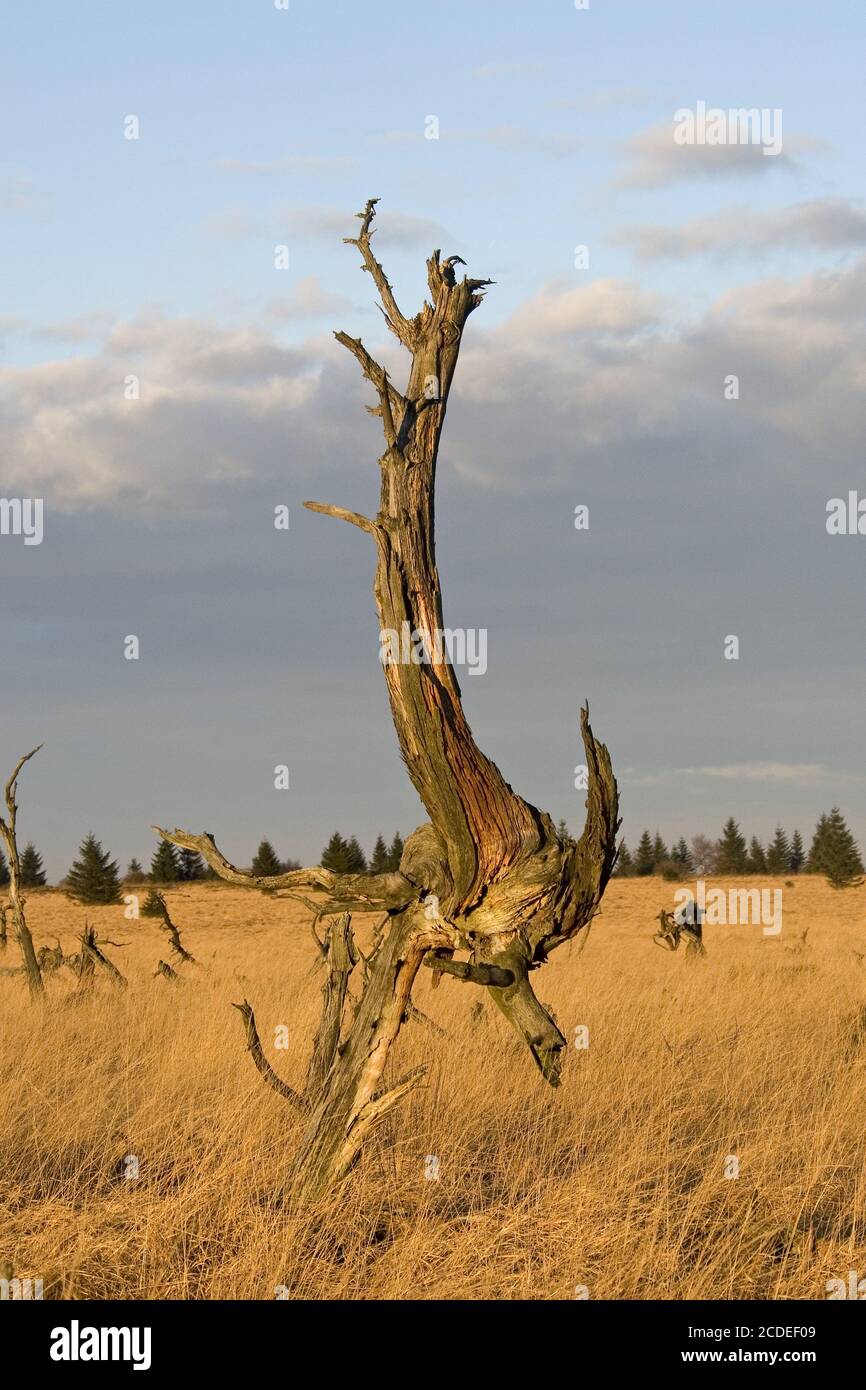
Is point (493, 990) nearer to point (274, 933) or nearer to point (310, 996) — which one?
point (310, 996)

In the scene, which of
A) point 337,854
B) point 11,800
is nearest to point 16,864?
point 11,800

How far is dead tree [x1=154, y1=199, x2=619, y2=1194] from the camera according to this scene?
6.13 meters

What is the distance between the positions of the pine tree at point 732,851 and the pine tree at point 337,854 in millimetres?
22815

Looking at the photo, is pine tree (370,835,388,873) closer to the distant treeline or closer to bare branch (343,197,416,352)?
the distant treeline

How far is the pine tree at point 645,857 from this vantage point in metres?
60.8

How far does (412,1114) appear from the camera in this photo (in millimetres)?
8672

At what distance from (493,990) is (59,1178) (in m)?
3.57

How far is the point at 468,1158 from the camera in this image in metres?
7.77

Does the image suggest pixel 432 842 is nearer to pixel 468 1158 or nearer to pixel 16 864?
pixel 468 1158

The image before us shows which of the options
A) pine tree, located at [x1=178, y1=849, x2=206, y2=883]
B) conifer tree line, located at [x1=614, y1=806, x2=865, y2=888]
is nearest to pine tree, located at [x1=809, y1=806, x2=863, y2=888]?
conifer tree line, located at [x1=614, y1=806, x2=865, y2=888]

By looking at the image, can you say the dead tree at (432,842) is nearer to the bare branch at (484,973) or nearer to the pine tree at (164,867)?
the bare branch at (484,973)

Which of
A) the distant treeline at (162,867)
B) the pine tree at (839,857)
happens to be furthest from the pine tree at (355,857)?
the pine tree at (839,857)

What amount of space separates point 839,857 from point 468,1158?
46005 millimetres
